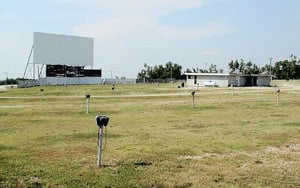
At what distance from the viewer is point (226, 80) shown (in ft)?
277

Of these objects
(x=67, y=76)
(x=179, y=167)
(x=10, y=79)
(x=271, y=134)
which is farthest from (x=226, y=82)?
(x=179, y=167)

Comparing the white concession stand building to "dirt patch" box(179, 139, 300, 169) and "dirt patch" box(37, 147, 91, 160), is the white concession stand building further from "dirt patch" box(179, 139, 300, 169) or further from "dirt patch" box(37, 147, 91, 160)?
"dirt patch" box(37, 147, 91, 160)

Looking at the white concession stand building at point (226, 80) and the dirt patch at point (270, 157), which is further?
the white concession stand building at point (226, 80)

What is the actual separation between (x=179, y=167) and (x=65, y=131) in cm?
674

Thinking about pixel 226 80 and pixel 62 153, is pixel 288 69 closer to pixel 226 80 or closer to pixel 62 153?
pixel 226 80

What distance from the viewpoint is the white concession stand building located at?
84.4 m

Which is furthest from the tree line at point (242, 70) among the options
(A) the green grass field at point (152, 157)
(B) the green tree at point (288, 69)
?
(A) the green grass field at point (152, 157)

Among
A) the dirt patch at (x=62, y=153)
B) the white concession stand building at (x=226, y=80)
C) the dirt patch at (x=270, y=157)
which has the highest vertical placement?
the white concession stand building at (x=226, y=80)

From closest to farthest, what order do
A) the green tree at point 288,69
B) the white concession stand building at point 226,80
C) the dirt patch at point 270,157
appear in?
the dirt patch at point 270,157
the white concession stand building at point 226,80
the green tree at point 288,69

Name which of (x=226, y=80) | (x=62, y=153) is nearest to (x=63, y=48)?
(x=226, y=80)

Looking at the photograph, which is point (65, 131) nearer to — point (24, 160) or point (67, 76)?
point (24, 160)

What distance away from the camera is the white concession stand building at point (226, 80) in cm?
8444

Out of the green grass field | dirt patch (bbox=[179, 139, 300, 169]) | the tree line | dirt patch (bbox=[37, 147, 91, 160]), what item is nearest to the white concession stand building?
the tree line

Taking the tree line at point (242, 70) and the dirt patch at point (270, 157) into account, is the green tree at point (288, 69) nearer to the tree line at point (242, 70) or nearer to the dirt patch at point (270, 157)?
the tree line at point (242, 70)
